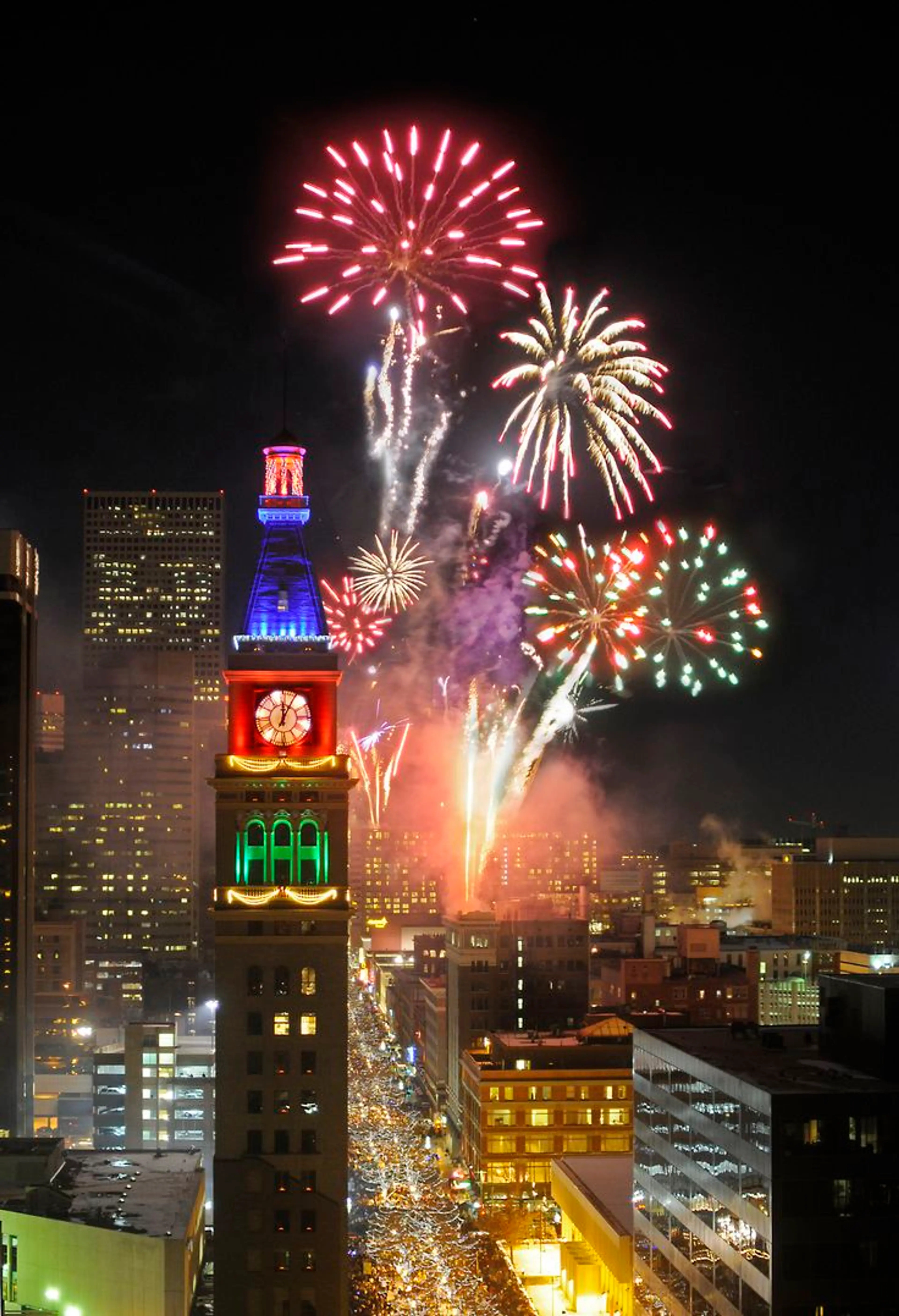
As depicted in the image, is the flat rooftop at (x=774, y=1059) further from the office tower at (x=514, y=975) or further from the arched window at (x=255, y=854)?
the office tower at (x=514, y=975)

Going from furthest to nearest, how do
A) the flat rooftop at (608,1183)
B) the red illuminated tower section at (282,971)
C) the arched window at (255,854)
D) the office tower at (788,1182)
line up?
the flat rooftop at (608,1183) → the arched window at (255,854) → the red illuminated tower section at (282,971) → the office tower at (788,1182)

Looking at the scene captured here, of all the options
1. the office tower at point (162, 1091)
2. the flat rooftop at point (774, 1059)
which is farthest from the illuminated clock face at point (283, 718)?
the office tower at point (162, 1091)

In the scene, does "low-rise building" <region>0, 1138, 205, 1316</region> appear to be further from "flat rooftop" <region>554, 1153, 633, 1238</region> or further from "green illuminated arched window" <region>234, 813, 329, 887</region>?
"green illuminated arched window" <region>234, 813, 329, 887</region>

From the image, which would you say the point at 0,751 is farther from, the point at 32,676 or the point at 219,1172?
the point at 219,1172

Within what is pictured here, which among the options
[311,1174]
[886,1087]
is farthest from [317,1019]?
[886,1087]

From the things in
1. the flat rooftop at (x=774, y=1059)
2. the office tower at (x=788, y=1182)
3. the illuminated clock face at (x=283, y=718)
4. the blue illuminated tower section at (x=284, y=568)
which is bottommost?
the office tower at (x=788, y=1182)

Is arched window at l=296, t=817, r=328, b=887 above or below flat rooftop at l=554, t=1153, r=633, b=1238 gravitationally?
above

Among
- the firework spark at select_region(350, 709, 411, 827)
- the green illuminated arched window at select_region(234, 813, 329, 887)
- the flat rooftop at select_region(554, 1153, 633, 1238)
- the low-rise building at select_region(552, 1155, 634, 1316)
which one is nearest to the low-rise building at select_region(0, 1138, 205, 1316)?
the low-rise building at select_region(552, 1155, 634, 1316)
